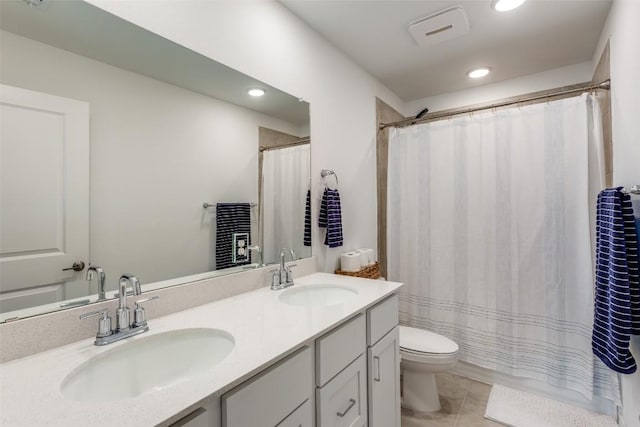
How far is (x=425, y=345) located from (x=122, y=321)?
1.69 meters

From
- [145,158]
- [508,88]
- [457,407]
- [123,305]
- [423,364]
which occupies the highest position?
[508,88]

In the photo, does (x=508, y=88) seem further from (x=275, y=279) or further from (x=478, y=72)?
(x=275, y=279)

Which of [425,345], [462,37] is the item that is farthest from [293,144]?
[425,345]

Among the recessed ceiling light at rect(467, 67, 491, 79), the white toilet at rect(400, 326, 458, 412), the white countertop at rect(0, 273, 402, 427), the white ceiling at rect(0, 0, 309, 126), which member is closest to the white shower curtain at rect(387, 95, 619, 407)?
the white toilet at rect(400, 326, 458, 412)

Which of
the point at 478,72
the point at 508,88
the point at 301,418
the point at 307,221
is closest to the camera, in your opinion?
the point at 301,418

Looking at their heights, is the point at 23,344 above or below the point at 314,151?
below

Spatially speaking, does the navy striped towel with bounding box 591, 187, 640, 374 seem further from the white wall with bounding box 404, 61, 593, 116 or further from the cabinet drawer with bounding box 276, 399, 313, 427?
the white wall with bounding box 404, 61, 593, 116

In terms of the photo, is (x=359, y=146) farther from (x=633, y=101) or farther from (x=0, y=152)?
(x=0, y=152)

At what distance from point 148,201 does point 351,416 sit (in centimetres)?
118

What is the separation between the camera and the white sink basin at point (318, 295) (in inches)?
60.6

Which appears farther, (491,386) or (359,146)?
(359,146)

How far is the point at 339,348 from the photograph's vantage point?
3.67 feet

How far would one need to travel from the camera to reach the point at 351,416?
1.20 metres

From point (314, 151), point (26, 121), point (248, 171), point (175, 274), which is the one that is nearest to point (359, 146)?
point (314, 151)
